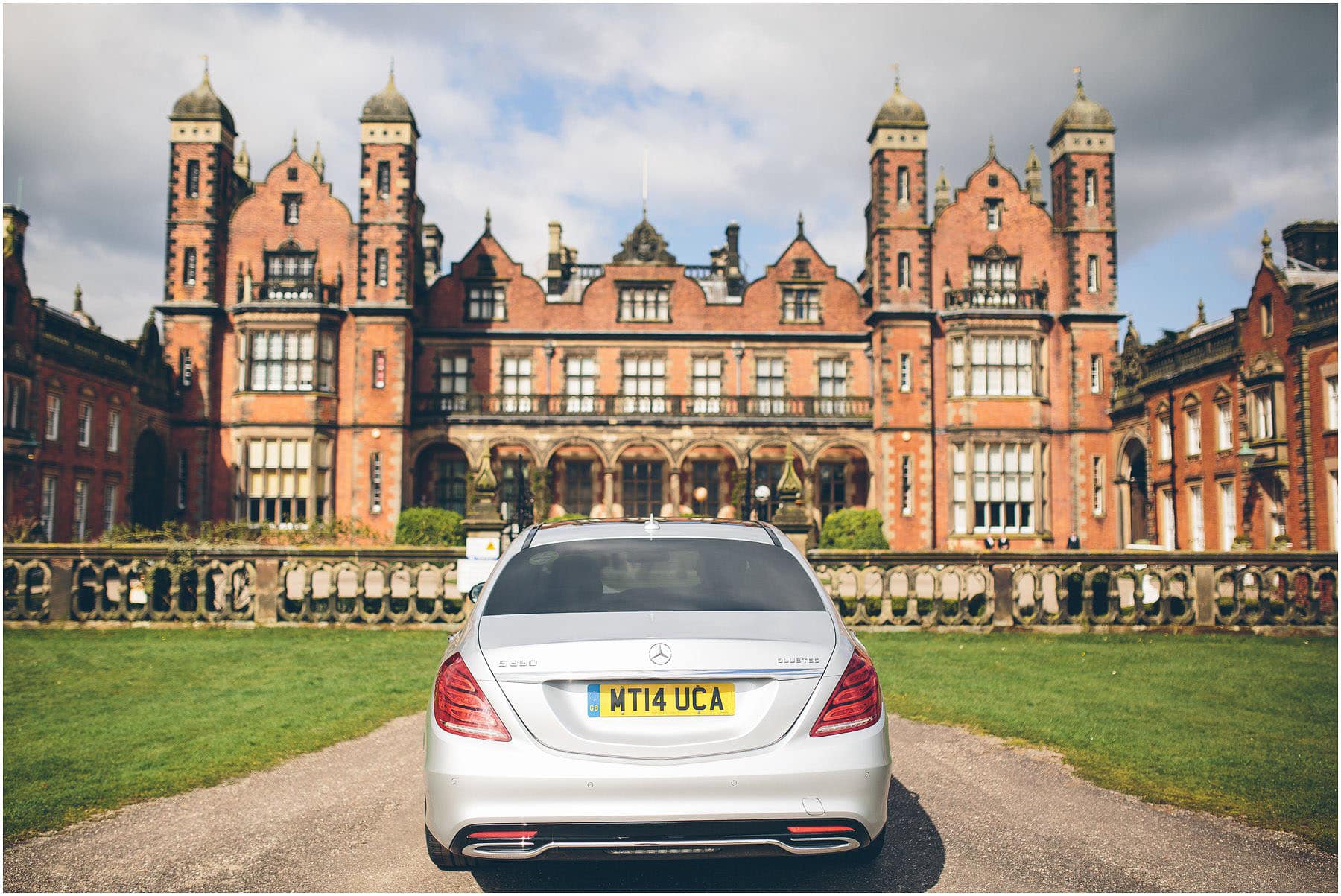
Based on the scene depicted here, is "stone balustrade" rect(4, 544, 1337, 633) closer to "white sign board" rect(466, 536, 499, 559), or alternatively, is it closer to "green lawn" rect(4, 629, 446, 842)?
"green lawn" rect(4, 629, 446, 842)

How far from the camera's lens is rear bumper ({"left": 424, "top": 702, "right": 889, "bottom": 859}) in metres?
3.70

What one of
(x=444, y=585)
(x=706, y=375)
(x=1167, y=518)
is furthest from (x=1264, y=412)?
(x=444, y=585)

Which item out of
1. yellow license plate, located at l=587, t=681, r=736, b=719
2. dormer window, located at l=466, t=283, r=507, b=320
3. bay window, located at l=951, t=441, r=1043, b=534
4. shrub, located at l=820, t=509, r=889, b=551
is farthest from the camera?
dormer window, located at l=466, t=283, r=507, b=320

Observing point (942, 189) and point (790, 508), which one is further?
point (942, 189)

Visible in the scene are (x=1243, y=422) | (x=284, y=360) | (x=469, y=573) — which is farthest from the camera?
(x=284, y=360)

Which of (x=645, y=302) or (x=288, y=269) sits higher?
(x=288, y=269)

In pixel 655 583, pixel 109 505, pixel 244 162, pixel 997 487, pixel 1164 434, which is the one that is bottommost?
pixel 655 583

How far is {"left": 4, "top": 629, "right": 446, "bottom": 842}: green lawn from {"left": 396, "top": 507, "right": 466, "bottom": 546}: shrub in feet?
45.7

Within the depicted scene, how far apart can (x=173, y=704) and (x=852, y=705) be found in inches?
300

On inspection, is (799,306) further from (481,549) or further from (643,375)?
(481,549)

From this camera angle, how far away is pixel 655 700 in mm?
3844

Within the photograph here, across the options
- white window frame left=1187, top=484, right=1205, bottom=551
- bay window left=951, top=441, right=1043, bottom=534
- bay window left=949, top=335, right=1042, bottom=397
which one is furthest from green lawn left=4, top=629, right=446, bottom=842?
white window frame left=1187, top=484, right=1205, bottom=551

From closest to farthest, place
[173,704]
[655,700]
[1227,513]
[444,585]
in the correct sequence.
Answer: [655,700], [173,704], [444,585], [1227,513]

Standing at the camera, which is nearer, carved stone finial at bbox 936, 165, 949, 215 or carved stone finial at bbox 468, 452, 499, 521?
carved stone finial at bbox 468, 452, 499, 521
